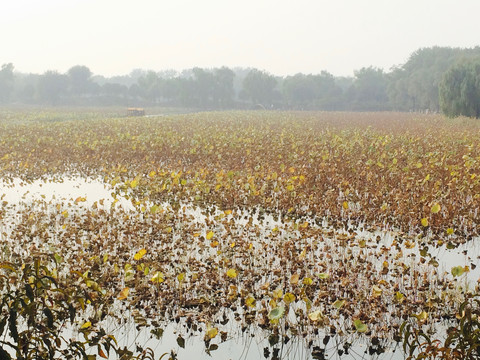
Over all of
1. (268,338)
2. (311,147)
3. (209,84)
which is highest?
(209,84)

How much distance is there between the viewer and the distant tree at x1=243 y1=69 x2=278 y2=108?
92562mm

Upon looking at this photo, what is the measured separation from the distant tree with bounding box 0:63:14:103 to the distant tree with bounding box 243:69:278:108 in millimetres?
44343

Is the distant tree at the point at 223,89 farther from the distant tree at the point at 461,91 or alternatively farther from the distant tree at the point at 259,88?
the distant tree at the point at 461,91

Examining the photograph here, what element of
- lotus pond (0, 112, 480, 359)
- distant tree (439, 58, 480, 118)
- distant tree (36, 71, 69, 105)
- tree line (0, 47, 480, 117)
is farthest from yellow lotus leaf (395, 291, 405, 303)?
distant tree (36, 71, 69, 105)

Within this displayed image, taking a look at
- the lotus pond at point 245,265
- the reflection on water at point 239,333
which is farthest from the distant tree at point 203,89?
the reflection on water at point 239,333

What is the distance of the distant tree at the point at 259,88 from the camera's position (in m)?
92.6

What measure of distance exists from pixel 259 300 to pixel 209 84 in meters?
88.9

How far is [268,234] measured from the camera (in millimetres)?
7863

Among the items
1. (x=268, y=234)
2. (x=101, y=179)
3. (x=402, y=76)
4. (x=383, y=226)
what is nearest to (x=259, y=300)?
(x=268, y=234)

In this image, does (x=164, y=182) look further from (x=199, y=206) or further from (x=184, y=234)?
(x=184, y=234)

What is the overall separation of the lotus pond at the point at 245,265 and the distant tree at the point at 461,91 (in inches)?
938

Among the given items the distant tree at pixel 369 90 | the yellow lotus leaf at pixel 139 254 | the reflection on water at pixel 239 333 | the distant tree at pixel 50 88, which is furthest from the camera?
the distant tree at pixel 369 90

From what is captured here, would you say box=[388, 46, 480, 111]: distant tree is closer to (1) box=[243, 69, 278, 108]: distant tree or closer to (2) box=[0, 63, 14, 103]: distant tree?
(1) box=[243, 69, 278, 108]: distant tree

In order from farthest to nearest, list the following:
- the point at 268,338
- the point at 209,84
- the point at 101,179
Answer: the point at 209,84 < the point at 101,179 < the point at 268,338
